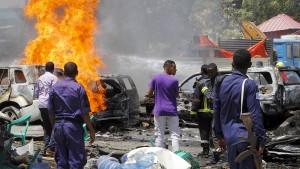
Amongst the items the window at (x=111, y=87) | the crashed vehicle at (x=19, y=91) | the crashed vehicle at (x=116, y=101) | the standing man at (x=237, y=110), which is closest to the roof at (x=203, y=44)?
the crashed vehicle at (x=116, y=101)

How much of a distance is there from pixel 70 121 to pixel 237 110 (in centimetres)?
233

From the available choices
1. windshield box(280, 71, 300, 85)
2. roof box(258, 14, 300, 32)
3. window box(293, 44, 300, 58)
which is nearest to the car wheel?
windshield box(280, 71, 300, 85)

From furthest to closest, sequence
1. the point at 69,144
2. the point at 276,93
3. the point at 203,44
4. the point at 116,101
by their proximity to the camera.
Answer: the point at 203,44
the point at 116,101
the point at 276,93
the point at 69,144

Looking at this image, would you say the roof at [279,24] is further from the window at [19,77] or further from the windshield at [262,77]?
the window at [19,77]

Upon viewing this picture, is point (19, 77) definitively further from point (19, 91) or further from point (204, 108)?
point (204, 108)

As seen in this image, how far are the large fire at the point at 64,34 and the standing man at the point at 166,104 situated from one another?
6.39 meters

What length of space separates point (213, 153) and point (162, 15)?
31.1 m

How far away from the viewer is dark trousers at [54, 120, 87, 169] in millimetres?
6434

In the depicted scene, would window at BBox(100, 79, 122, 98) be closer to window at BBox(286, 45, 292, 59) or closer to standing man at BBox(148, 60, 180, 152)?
standing man at BBox(148, 60, 180, 152)

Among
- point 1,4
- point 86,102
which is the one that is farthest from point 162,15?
point 86,102

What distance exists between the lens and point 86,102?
657 centimetres

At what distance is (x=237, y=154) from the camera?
17.0ft

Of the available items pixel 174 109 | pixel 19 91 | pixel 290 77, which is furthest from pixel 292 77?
pixel 19 91

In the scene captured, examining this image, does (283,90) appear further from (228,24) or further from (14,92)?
(228,24)
